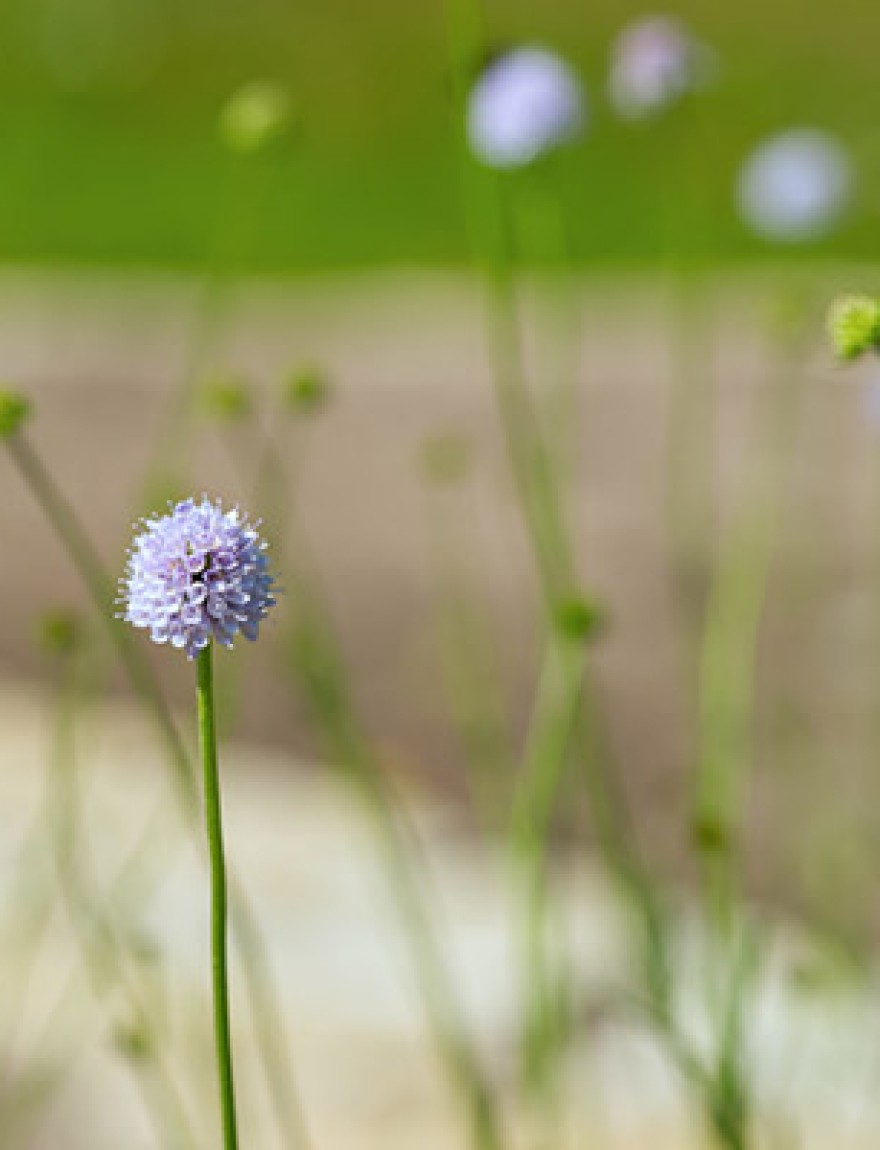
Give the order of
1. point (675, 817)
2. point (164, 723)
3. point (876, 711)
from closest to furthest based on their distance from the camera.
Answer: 1. point (164, 723)
2. point (675, 817)
3. point (876, 711)

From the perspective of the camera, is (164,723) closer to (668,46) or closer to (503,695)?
(668,46)

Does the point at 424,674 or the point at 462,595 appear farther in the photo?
the point at 462,595

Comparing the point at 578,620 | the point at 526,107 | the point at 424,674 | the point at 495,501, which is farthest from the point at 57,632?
the point at 495,501

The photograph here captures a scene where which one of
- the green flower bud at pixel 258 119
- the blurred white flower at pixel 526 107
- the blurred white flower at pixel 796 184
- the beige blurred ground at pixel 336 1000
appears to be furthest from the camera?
the blurred white flower at pixel 796 184

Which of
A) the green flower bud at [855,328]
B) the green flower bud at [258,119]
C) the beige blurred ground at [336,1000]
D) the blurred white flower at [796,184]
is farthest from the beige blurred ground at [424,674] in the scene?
the green flower bud at [855,328]

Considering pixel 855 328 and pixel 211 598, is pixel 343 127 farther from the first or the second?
pixel 211 598

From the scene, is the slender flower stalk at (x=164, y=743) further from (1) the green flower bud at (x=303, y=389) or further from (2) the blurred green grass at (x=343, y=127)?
(2) the blurred green grass at (x=343, y=127)

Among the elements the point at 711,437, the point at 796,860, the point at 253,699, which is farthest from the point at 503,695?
the point at 711,437
